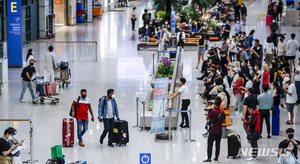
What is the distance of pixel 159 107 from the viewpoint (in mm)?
16500

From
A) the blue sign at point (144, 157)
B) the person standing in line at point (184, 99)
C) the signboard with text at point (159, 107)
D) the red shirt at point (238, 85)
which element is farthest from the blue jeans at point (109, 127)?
the red shirt at point (238, 85)

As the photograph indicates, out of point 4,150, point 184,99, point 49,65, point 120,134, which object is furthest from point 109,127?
point 49,65

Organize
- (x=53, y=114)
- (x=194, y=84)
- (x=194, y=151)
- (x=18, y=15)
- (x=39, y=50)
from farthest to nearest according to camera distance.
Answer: (x=39, y=50)
(x=18, y=15)
(x=194, y=84)
(x=53, y=114)
(x=194, y=151)

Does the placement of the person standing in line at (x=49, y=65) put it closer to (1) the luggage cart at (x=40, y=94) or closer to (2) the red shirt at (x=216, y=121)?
(1) the luggage cart at (x=40, y=94)

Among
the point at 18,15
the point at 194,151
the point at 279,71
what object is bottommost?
the point at 194,151

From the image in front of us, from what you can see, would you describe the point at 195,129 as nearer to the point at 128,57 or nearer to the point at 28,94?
the point at 28,94

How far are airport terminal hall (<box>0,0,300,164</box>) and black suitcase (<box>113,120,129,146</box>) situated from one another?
3 centimetres

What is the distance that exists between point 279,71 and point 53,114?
27.9 ft

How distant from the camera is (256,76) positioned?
65.8 ft

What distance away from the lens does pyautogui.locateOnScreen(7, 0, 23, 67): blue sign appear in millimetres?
26812

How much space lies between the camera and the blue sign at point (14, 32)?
88.0 ft

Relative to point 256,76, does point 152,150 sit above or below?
below

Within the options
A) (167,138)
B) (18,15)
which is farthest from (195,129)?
(18,15)

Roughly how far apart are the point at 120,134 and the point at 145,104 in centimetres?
347
